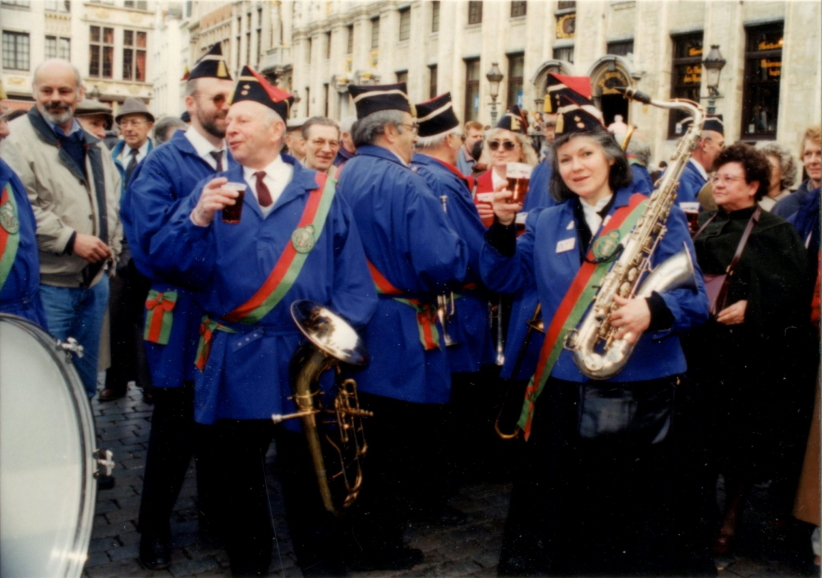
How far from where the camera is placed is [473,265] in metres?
4.50

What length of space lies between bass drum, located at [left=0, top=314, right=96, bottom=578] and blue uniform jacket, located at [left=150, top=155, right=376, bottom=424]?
0.70 m

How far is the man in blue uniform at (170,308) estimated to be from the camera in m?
3.90

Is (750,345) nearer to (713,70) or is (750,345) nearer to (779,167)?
(779,167)

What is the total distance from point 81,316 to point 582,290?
3122 mm

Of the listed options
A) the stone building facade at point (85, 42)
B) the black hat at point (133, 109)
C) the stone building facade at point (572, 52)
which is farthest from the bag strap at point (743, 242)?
the stone building facade at point (572, 52)

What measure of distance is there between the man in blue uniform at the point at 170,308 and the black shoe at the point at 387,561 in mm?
804

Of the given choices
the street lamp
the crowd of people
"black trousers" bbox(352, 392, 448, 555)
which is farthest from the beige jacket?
the street lamp

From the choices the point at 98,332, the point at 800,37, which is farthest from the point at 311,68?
the point at 98,332

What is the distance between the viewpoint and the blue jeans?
482 centimetres

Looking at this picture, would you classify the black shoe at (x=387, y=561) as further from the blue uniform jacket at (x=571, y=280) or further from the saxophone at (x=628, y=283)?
the saxophone at (x=628, y=283)

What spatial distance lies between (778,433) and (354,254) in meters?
2.51

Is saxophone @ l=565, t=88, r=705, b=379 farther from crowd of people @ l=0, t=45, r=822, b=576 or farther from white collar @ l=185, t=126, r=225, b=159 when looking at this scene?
white collar @ l=185, t=126, r=225, b=159

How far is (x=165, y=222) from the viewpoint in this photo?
12.4 ft

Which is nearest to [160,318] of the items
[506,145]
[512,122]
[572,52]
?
[506,145]
